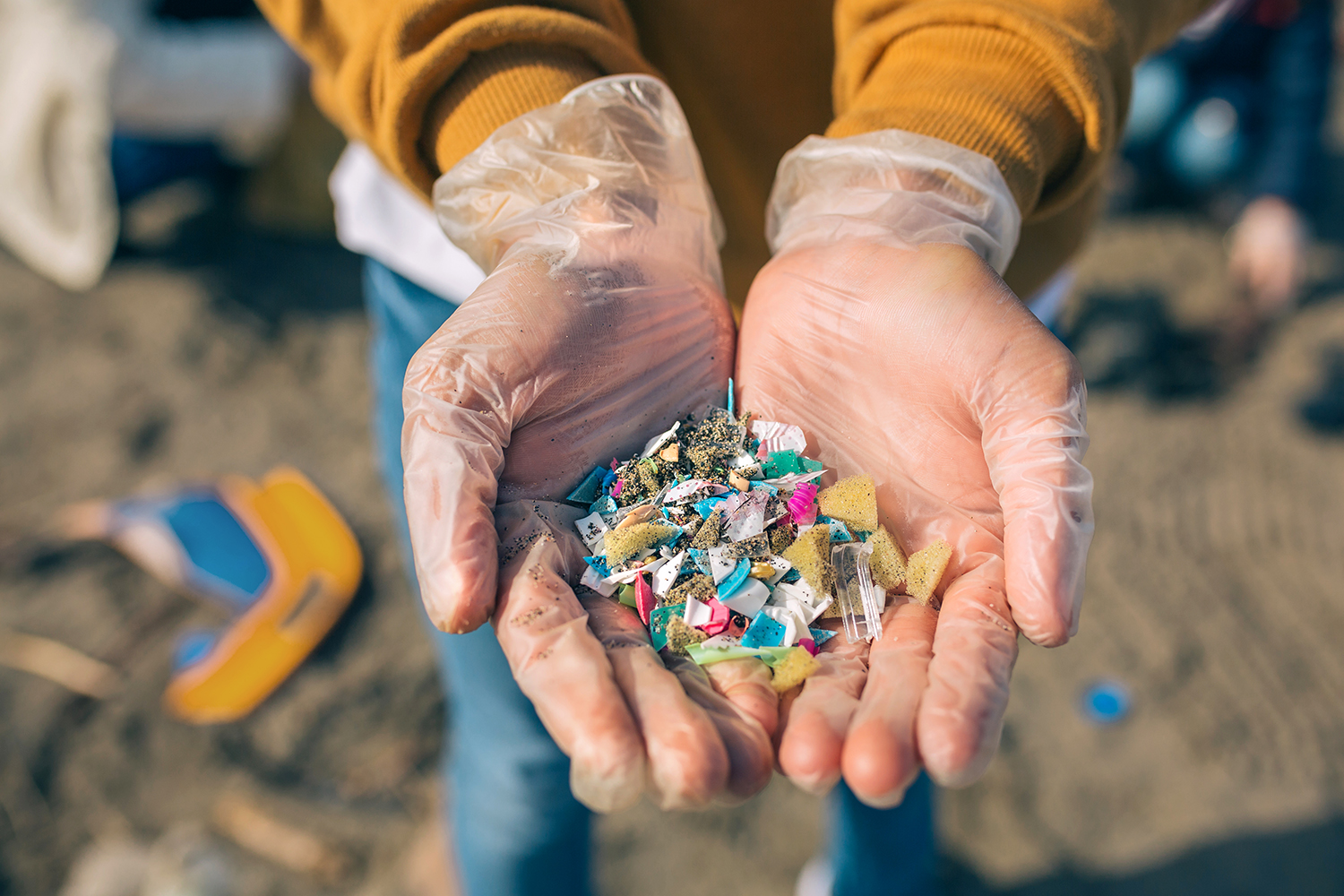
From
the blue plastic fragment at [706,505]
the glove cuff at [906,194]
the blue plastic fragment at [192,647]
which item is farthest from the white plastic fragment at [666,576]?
the blue plastic fragment at [192,647]

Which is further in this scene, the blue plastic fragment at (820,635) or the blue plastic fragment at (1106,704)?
the blue plastic fragment at (1106,704)

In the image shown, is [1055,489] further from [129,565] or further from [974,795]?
[129,565]

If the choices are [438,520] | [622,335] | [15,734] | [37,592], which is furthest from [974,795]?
[37,592]

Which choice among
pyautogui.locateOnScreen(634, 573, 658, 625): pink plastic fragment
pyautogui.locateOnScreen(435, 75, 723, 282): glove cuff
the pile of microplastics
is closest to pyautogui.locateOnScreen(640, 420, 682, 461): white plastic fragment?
the pile of microplastics

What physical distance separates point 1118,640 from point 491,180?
2377mm

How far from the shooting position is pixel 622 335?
1440 mm

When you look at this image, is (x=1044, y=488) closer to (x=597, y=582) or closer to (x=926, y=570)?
(x=926, y=570)

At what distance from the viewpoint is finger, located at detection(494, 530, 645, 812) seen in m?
1.01

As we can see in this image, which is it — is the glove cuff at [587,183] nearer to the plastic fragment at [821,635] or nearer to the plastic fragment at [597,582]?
the plastic fragment at [597,582]

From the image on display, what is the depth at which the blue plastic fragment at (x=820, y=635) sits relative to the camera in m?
1.31

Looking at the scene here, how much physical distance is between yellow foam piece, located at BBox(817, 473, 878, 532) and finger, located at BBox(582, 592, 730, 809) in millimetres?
419

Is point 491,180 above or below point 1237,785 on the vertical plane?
above

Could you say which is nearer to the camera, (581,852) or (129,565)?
(581,852)

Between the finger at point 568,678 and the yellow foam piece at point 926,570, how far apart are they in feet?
1.64
